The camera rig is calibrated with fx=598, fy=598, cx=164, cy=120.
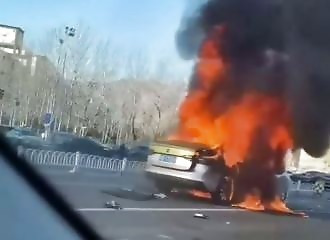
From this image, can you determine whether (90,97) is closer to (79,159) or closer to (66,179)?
(79,159)

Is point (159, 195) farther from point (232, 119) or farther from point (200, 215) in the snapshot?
point (232, 119)

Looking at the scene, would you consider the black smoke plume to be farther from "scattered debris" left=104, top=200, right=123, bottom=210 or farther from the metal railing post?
"scattered debris" left=104, top=200, right=123, bottom=210

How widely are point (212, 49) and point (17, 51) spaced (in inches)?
56.7

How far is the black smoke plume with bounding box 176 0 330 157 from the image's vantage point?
13.5 ft

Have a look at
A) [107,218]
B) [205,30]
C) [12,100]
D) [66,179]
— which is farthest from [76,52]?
[205,30]

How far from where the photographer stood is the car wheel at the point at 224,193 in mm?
3719

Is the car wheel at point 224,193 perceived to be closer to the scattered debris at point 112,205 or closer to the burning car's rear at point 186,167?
the burning car's rear at point 186,167

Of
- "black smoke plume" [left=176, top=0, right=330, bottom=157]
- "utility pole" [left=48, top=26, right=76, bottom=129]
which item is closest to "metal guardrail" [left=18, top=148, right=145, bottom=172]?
"utility pole" [left=48, top=26, right=76, bottom=129]

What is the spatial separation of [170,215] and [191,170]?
0.51 metres

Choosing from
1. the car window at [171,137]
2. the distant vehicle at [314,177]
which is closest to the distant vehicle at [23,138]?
the car window at [171,137]

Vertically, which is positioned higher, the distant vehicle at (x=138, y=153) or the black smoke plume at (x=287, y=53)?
the black smoke plume at (x=287, y=53)

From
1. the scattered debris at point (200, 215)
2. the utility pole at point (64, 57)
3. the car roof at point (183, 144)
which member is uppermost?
the utility pole at point (64, 57)

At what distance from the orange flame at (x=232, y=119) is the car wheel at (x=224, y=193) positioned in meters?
0.10

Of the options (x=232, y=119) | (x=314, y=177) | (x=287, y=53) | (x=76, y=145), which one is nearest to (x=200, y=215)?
(x=314, y=177)
